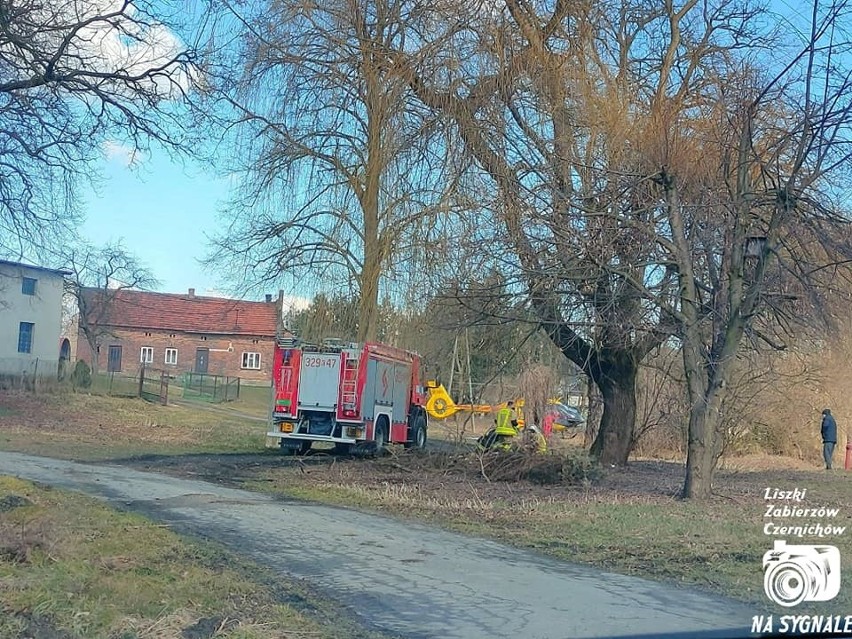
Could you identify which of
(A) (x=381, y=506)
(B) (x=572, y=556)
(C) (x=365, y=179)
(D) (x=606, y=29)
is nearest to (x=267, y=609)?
(B) (x=572, y=556)

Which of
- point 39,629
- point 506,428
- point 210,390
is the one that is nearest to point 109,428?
point 506,428

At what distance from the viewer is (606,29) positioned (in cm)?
1730

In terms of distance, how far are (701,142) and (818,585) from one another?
909 centimetres

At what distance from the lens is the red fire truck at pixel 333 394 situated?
71.6ft

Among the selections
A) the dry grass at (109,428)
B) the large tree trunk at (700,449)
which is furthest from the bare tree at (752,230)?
the dry grass at (109,428)

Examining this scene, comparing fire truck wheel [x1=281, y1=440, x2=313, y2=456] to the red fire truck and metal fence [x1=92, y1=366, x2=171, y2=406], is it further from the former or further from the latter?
metal fence [x1=92, y1=366, x2=171, y2=406]

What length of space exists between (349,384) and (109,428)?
10777 millimetres

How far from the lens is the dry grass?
23.4 m

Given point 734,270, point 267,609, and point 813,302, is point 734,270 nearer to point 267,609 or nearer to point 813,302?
point 813,302

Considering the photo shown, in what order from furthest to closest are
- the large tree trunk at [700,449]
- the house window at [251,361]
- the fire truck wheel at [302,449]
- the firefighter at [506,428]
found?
the house window at [251,361], the fire truck wheel at [302,449], the firefighter at [506,428], the large tree trunk at [700,449]

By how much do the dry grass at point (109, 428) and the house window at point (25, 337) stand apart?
39.8ft

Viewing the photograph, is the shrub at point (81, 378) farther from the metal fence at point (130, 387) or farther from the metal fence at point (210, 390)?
the metal fence at point (210, 390)

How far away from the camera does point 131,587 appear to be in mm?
7734

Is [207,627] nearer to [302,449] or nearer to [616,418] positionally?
[616,418]
